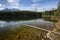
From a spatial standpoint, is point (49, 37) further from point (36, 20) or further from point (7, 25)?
point (7, 25)

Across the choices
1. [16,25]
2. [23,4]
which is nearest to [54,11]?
[23,4]

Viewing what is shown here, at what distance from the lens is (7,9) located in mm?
2480

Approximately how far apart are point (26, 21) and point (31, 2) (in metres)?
0.46

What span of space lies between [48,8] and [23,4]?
58cm

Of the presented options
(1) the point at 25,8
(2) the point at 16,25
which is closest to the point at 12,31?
(2) the point at 16,25

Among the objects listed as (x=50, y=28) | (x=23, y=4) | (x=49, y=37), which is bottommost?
(x=49, y=37)

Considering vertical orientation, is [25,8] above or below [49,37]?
above

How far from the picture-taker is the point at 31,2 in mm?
2465

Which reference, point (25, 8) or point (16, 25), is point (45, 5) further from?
point (16, 25)

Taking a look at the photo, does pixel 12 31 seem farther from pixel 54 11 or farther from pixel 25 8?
pixel 54 11

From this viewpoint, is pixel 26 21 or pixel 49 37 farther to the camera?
pixel 26 21

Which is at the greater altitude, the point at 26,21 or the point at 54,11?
the point at 54,11

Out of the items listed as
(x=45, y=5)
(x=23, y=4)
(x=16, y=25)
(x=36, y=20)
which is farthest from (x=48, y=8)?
(x=16, y=25)

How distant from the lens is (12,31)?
241cm
